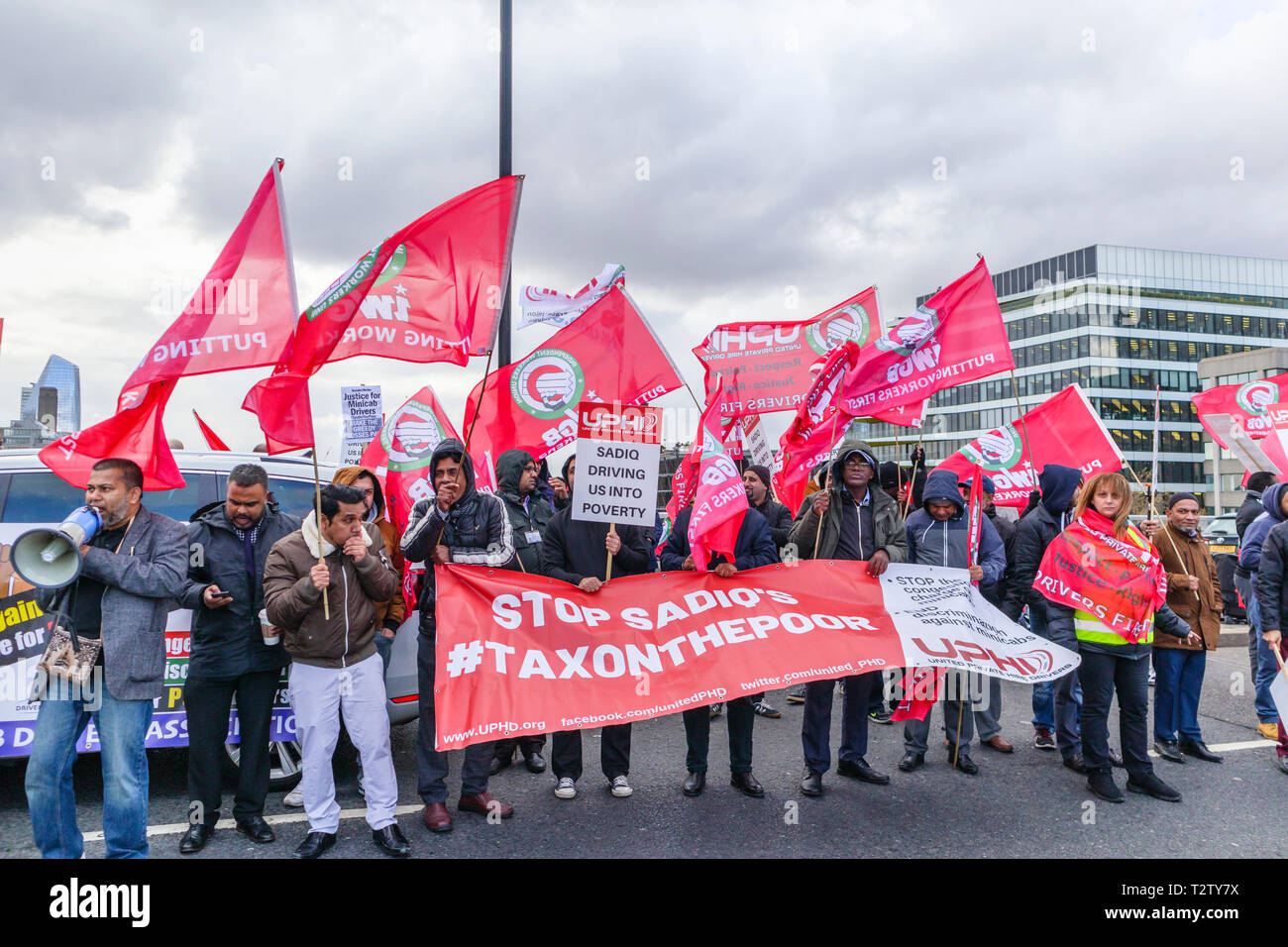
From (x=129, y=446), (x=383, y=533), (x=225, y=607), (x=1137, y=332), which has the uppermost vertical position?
(x=1137, y=332)

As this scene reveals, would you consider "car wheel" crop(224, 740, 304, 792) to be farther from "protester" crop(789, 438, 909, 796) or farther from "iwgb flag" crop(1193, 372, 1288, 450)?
"iwgb flag" crop(1193, 372, 1288, 450)

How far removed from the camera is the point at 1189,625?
623 centimetres

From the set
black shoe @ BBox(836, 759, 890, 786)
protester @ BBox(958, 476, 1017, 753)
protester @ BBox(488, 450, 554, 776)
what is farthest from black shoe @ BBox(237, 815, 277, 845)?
protester @ BBox(958, 476, 1017, 753)

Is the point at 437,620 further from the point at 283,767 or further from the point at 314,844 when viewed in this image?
the point at 283,767

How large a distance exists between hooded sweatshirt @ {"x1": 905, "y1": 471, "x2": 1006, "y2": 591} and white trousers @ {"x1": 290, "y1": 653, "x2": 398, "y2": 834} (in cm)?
354

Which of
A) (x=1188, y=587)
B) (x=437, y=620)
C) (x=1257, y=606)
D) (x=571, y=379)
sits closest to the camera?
(x=437, y=620)

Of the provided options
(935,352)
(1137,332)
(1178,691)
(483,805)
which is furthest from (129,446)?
(1137,332)

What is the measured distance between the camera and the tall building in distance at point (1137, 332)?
280ft

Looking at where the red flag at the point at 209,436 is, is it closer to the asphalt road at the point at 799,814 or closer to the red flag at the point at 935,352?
the asphalt road at the point at 799,814

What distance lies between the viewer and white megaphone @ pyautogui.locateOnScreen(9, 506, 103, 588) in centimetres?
357

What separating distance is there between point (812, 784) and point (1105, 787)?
173cm

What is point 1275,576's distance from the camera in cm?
578

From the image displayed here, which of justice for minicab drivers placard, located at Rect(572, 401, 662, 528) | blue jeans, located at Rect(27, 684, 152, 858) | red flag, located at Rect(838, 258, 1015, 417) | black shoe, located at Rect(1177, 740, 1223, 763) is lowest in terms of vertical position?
black shoe, located at Rect(1177, 740, 1223, 763)
